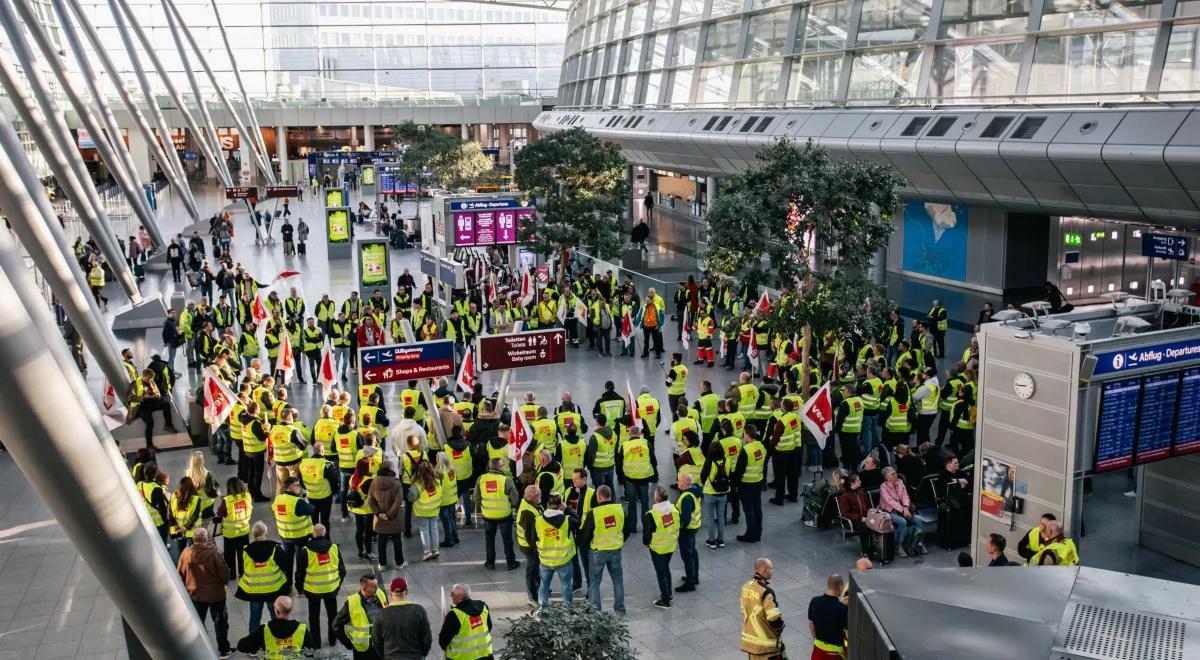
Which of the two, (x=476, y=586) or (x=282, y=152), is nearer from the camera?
(x=476, y=586)

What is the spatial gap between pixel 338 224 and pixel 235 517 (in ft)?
104

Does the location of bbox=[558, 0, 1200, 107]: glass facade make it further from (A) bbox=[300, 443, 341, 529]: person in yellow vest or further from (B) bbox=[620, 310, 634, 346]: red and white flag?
(A) bbox=[300, 443, 341, 529]: person in yellow vest

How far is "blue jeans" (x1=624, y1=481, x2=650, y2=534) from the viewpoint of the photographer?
15102 millimetres

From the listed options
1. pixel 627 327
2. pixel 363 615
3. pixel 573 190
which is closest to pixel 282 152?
pixel 573 190

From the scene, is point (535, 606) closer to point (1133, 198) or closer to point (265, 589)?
point (265, 589)

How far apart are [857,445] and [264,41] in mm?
87382

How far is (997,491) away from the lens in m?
12.9

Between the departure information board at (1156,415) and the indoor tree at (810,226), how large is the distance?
18.9ft

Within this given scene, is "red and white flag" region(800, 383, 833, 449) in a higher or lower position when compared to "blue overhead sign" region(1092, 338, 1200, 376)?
lower

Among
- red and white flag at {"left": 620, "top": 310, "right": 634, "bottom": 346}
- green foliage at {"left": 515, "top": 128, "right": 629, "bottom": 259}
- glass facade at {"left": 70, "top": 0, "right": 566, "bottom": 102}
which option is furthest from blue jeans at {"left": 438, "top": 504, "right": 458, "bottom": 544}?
glass facade at {"left": 70, "top": 0, "right": 566, "bottom": 102}

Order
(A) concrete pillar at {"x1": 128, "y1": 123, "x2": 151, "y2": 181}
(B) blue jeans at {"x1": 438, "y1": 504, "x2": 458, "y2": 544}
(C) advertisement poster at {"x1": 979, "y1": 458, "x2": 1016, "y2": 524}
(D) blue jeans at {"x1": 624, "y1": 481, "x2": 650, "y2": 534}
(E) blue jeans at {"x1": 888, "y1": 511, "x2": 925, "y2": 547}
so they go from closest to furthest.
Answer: (C) advertisement poster at {"x1": 979, "y1": 458, "x2": 1016, "y2": 524}
(E) blue jeans at {"x1": 888, "y1": 511, "x2": 925, "y2": 547}
(B) blue jeans at {"x1": 438, "y1": 504, "x2": 458, "y2": 544}
(D) blue jeans at {"x1": 624, "y1": 481, "x2": 650, "y2": 534}
(A) concrete pillar at {"x1": 128, "y1": 123, "x2": 151, "y2": 181}

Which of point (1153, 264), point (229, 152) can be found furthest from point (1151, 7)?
point (229, 152)

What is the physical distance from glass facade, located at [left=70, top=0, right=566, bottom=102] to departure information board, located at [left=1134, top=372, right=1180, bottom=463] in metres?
85.8

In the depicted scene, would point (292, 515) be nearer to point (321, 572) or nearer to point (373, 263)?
point (321, 572)
